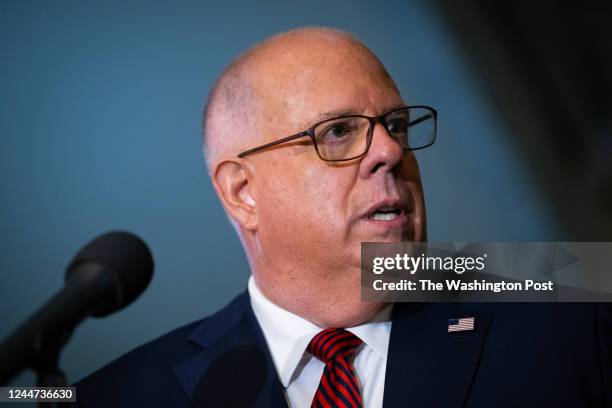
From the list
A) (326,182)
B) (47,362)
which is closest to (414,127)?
(326,182)

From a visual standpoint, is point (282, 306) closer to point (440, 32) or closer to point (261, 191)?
point (261, 191)

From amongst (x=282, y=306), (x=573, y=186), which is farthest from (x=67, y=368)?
(x=573, y=186)

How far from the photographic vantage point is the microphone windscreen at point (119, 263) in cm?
102

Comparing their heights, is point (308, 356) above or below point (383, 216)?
below

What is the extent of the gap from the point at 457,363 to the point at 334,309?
12.4 inches

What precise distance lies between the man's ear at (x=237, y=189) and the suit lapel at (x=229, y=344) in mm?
253

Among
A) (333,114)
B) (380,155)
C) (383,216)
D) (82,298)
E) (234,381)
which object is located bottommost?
(234,381)

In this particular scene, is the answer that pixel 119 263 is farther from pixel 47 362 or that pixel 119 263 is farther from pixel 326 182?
pixel 326 182

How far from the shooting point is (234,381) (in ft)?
5.27

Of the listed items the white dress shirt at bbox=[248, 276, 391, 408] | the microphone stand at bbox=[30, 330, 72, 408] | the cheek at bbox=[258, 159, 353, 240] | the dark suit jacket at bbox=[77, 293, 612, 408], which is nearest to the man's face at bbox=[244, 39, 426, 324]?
the cheek at bbox=[258, 159, 353, 240]

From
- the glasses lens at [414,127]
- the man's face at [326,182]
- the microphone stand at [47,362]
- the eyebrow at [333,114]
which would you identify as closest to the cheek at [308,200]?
the man's face at [326,182]

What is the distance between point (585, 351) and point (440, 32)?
1319 mm

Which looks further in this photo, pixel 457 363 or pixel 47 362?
pixel 457 363

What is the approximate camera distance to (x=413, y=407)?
1.51 metres
